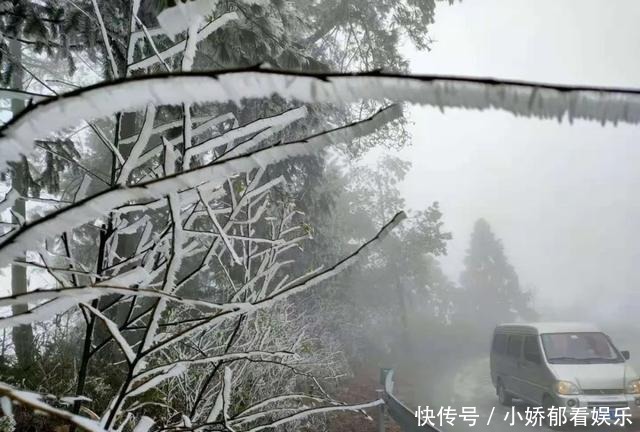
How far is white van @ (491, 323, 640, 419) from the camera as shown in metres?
8.66

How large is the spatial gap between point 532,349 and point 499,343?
86.4 inches

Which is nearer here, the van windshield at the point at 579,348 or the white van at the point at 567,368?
the white van at the point at 567,368

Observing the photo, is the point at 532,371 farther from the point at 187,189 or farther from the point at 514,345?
the point at 187,189

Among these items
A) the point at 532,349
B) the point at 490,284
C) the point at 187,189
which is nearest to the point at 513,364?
the point at 532,349

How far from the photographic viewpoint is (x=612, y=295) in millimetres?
81938

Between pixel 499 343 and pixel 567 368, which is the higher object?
pixel 499 343

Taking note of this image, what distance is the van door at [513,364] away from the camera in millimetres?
10625

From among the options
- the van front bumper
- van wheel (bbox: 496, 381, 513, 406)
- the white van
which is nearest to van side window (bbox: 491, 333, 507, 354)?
the white van

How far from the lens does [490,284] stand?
60312 mm

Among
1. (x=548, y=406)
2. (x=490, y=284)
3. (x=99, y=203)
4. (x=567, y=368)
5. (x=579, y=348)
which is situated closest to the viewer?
(x=99, y=203)

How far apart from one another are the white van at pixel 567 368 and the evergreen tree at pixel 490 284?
4877 centimetres

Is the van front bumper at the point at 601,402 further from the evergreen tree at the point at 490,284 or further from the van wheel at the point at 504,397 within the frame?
the evergreen tree at the point at 490,284

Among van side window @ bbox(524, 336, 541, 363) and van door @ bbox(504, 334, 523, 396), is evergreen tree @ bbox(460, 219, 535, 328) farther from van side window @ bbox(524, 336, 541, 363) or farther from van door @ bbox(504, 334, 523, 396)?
van side window @ bbox(524, 336, 541, 363)

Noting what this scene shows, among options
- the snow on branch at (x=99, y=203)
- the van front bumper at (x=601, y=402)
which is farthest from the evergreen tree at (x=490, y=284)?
the snow on branch at (x=99, y=203)
